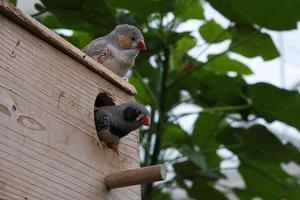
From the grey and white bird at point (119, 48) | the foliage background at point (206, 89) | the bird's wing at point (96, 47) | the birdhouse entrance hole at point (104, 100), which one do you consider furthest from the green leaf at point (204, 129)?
the birdhouse entrance hole at point (104, 100)

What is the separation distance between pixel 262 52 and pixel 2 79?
1259 millimetres

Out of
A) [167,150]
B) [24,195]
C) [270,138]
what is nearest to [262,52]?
[270,138]

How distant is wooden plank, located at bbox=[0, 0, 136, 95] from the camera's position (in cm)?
142

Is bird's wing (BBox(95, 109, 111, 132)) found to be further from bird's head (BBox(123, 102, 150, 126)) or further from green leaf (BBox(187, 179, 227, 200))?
green leaf (BBox(187, 179, 227, 200))

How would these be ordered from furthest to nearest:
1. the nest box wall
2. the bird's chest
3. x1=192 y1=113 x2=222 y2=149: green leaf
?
x1=192 y1=113 x2=222 y2=149: green leaf < the bird's chest < the nest box wall

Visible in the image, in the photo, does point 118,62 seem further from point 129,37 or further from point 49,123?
point 49,123

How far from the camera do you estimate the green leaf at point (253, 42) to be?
2379mm

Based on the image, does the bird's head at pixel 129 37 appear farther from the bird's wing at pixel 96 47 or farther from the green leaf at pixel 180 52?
the green leaf at pixel 180 52

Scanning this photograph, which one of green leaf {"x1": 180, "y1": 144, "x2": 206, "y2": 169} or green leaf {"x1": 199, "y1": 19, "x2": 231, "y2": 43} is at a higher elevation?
green leaf {"x1": 199, "y1": 19, "x2": 231, "y2": 43}

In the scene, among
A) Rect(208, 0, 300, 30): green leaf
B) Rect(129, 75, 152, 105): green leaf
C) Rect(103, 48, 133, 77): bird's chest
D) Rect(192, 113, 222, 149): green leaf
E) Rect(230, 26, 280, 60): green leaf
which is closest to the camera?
Rect(208, 0, 300, 30): green leaf

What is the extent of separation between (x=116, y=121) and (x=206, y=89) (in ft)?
2.99

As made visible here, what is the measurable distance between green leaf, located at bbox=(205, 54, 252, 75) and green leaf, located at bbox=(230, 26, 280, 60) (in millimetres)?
156

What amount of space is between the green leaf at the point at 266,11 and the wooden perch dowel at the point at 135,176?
2.53ft

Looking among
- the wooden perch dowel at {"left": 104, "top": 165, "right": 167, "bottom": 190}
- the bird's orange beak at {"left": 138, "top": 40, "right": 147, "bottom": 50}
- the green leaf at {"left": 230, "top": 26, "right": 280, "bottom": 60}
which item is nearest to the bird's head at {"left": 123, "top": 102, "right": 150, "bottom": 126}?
the wooden perch dowel at {"left": 104, "top": 165, "right": 167, "bottom": 190}
